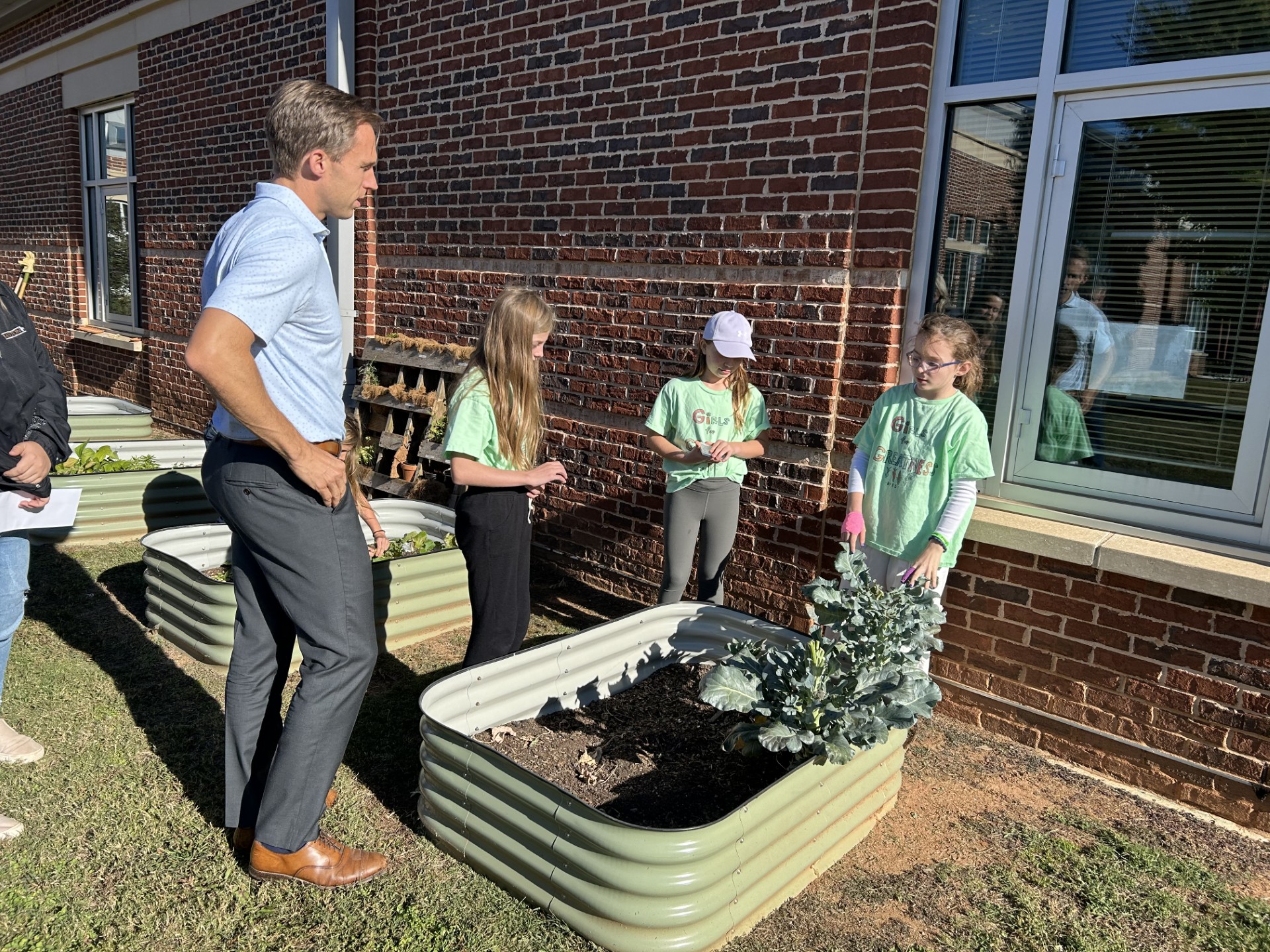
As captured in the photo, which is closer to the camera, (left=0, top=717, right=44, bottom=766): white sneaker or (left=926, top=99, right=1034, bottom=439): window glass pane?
(left=0, top=717, right=44, bottom=766): white sneaker

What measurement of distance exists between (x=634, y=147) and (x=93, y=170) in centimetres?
924

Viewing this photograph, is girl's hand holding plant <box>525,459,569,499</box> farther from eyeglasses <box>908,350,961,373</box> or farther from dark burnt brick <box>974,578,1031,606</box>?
dark burnt brick <box>974,578,1031,606</box>

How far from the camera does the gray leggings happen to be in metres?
4.32

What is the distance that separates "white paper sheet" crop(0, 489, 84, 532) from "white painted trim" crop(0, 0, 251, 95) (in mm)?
6767

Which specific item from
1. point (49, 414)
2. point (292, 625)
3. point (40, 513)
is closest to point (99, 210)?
point (49, 414)

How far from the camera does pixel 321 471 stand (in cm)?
243

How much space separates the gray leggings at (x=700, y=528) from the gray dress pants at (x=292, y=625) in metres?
1.92

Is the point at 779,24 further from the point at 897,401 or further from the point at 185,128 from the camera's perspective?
the point at 185,128

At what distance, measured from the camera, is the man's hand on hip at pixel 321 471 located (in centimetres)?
240

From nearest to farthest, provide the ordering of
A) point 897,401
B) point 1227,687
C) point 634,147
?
1. point 1227,687
2. point 897,401
3. point 634,147

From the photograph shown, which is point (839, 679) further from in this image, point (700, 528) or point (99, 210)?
point (99, 210)

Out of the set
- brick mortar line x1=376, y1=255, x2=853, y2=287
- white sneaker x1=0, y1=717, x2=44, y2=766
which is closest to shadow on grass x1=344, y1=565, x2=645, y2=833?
white sneaker x1=0, y1=717, x2=44, y2=766

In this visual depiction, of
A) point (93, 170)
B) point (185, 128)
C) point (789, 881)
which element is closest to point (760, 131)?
point (789, 881)

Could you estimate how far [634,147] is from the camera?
527 cm
